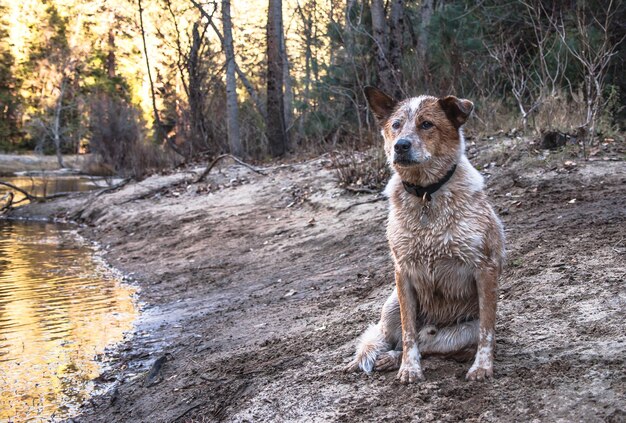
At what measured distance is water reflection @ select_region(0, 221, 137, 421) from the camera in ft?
19.3

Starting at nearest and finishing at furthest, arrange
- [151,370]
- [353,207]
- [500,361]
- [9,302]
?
[500,361] → [151,370] → [9,302] → [353,207]

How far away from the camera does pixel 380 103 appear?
4.63 m

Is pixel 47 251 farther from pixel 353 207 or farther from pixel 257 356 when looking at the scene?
pixel 257 356

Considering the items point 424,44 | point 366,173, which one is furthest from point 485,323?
point 424,44

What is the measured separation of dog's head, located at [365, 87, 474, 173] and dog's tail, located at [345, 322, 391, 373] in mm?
1212

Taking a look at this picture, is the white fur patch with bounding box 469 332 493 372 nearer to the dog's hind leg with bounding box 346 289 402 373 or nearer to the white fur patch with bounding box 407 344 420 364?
the white fur patch with bounding box 407 344 420 364

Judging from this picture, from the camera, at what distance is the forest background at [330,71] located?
12.4 meters

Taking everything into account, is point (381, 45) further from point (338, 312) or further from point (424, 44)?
point (338, 312)

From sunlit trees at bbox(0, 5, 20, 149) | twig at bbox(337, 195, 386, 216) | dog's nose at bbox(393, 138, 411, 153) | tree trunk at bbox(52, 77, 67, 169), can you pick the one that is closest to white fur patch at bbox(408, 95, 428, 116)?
dog's nose at bbox(393, 138, 411, 153)

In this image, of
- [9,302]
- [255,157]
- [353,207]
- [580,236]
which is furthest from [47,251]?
[580,236]

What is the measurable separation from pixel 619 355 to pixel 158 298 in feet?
22.1

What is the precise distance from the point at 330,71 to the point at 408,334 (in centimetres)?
1649

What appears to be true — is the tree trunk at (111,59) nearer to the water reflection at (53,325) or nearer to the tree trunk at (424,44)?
the tree trunk at (424,44)

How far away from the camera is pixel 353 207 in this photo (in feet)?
35.5
